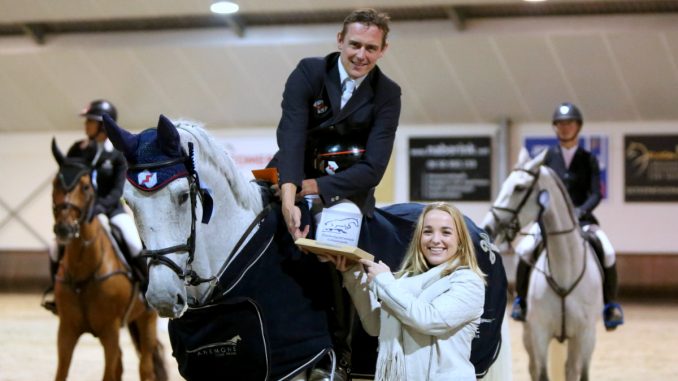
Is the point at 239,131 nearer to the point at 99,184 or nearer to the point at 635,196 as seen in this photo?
the point at 635,196

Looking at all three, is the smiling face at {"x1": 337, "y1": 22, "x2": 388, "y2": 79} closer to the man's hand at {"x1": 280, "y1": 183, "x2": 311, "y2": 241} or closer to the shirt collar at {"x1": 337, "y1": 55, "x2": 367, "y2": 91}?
the shirt collar at {"x1": 337, "y1": 55, "x2": 367, "y2": 91}

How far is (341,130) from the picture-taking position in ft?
10.3

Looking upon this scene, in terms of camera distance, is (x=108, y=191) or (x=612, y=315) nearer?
(x=612, y=315)

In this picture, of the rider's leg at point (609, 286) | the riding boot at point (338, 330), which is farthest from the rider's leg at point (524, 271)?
the riding boot at point (338, 330)

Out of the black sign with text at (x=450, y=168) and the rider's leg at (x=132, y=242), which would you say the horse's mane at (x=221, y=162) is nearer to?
the rider's leg at (x=132, y=242)

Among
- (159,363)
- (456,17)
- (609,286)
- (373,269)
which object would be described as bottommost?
(159,363)

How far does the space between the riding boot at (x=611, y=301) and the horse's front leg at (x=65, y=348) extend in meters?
3.72

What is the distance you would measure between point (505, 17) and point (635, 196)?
125 inches

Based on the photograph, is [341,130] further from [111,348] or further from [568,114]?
[568,114]

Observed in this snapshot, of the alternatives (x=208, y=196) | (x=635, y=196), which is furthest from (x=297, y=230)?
(x=635, y=196)

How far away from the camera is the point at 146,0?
11586 millimetres

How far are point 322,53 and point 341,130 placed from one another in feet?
30.2

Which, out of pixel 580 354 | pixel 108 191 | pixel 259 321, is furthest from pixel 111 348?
pixel 259 321

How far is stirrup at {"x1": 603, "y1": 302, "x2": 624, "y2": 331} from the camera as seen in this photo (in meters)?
6.51
